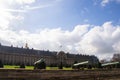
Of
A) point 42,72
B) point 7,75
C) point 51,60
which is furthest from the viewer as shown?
point 51,60

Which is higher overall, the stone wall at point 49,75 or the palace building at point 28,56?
the palace building at point 28,56

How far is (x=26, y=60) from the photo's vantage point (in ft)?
326

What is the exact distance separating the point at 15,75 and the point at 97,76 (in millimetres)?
5680

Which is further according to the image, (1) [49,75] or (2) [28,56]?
(2) [28,56]

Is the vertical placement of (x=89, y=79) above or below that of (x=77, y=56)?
below

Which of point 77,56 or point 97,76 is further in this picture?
point 77,56

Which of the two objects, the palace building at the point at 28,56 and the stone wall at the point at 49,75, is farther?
the palace building at the point at 28,56

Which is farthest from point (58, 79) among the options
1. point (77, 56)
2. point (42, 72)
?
point (77, 56)

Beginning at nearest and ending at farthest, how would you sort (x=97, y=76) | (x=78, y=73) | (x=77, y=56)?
(x=78, y=73) → (x=97, y=76) → (x=77, y=56)

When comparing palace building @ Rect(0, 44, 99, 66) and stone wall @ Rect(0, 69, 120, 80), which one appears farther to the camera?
palace building @ Rect(0, 44, 99, 66)

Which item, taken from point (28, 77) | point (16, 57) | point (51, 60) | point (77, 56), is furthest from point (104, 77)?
point (77, 56)

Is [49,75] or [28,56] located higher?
[28,56]

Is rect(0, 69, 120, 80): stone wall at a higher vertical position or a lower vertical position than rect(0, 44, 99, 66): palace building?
lower

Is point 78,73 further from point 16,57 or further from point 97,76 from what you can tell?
point 16,57
